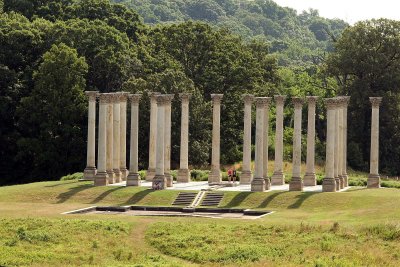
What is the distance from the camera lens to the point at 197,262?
65.6 meters

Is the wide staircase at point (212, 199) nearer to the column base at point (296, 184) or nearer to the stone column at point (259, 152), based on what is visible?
the stone column at point (259, 152)

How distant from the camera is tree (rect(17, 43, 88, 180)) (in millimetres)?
118750

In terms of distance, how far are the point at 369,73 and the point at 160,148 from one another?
44.9m

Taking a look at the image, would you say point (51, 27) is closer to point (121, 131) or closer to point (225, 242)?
point (121, 131)

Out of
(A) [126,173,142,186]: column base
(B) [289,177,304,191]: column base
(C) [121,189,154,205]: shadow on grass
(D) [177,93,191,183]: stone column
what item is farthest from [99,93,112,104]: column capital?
(B) [289,177,304,191]: column base

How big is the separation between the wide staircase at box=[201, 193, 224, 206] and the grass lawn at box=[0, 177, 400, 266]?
3.25 metres

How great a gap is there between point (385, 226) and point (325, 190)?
21340 mm

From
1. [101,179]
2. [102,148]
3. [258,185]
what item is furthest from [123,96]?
[258,185]

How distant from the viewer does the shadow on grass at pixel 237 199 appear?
86069 millimetres

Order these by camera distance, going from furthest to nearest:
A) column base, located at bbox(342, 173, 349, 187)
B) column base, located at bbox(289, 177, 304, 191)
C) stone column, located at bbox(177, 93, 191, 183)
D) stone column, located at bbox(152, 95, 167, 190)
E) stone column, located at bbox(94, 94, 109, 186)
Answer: stone column, located at bbox(177, 93, 191, 183) < column base, located at bbox(342, 173, 349, 187) < stone column, located at bbox(94, 94, 109, 186) < stone column, located at bbox(152, 95, 167, 190) < column base, located at bbox(289, 177, 304, 191)

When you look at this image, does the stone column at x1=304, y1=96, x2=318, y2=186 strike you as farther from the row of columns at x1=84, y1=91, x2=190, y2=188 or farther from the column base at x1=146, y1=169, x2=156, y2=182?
the column base at x1=146, y1=169, x2=156, y2=182

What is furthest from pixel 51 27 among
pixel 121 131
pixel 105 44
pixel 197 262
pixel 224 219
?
pixel 197 262

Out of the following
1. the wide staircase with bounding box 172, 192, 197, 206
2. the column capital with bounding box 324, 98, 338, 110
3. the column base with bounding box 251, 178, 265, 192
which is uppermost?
the column capital with bounding box 324, 98, 338, 110

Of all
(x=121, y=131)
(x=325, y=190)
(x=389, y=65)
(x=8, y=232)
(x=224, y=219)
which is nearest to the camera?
(x=8, y=232)
